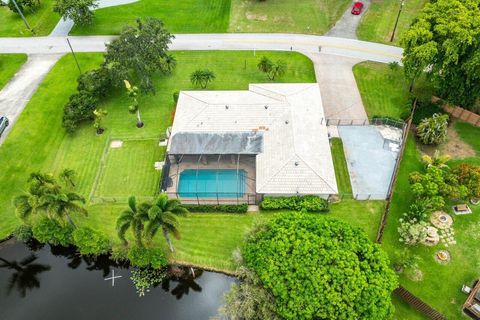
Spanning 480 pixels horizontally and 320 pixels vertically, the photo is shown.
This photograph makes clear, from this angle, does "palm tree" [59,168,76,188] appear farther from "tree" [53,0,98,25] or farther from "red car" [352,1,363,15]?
"red car" [352,1,363,15]

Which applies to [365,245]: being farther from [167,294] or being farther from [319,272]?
[167,294]

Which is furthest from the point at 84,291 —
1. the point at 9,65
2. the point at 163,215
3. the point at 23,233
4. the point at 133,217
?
the point at 9,65

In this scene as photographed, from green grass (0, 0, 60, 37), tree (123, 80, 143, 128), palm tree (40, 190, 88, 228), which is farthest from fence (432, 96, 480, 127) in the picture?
green grass (0, 0, 60, 37)

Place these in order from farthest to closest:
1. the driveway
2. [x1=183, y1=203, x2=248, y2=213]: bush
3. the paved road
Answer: the driveway → the paved road → [x1=183, y1=203, x2=248, y2=213]: bush

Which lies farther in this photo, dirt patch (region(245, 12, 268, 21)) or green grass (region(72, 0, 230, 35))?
dirt patch (region(245, 12, 268, 21))

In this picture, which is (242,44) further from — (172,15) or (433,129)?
(433,129)

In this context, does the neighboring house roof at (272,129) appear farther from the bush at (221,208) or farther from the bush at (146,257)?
the bush at (146,257)

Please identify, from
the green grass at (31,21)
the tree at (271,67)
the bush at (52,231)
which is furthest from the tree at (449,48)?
the green grass at (31,21)
